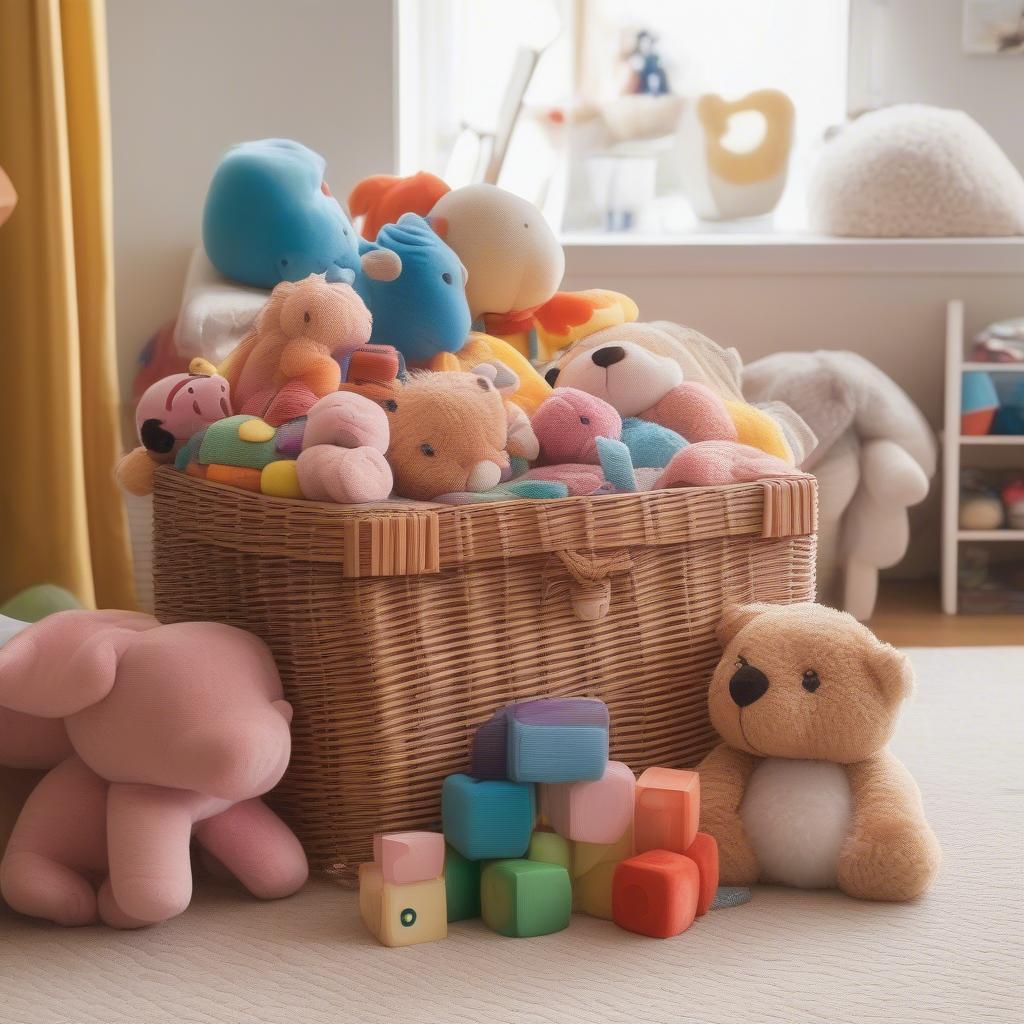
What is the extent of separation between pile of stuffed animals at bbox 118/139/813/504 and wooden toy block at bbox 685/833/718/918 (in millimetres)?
345

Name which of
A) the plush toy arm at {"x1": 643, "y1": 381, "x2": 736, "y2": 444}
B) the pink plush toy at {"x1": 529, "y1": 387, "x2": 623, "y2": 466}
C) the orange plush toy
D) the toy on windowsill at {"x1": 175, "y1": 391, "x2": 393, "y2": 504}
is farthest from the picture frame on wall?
the toy on windowsill at {"x1": 175, "y1": 391, "x2": 393, "y2": 504}

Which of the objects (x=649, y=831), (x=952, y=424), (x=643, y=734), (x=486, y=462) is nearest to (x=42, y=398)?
(x=486, y=462)

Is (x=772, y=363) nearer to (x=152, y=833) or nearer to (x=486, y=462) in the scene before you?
(x=486, y=462)

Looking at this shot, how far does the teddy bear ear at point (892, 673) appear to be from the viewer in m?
1.30

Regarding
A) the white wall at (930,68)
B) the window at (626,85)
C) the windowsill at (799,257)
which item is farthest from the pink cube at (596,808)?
the white wall at (930,68)

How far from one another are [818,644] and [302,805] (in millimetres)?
498

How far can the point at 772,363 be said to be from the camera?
244 centimetres

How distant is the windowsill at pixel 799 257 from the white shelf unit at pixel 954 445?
0.13m

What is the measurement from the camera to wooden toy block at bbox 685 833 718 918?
1.23 m

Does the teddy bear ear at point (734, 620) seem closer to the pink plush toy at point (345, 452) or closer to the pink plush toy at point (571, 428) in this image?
the pink plush toy at point (571, 428)

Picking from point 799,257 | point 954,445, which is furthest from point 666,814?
point 799,257

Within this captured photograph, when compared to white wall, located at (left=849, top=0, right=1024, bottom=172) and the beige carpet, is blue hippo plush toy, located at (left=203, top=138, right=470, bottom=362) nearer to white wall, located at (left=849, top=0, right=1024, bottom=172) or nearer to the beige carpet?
the beige carpet

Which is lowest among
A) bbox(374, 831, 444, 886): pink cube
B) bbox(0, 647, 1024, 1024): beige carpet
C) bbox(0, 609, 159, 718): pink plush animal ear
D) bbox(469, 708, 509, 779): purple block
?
bbox(0, 647, 1024, 1024): beige carpet

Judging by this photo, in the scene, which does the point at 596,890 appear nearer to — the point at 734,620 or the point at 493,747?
the point at 493,747
